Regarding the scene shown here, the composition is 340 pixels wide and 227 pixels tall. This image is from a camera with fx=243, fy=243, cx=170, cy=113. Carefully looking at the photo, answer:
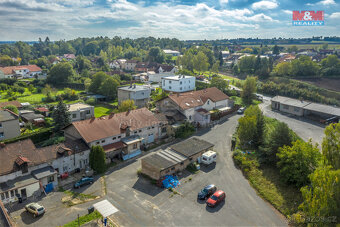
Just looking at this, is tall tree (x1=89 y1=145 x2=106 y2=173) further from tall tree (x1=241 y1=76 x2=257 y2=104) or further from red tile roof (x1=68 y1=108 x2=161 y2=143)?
tall tree (x1=241 y1=76 x2=257 y2=104)

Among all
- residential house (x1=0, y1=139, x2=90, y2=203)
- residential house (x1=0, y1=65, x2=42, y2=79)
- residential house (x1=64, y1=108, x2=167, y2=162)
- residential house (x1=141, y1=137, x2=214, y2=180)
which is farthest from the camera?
residential house (x1=0, y1=65, x2=42, y2=79)

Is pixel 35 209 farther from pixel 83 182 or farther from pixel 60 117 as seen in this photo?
pixel 60 117

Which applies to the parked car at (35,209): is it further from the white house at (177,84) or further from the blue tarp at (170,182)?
the white house at (177,84)

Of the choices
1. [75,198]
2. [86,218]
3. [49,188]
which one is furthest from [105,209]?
[49,188]

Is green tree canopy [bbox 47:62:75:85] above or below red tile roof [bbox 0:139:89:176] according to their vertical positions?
above

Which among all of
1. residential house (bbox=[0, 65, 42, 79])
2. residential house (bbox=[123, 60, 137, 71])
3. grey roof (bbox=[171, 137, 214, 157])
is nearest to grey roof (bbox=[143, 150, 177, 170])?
grey roof (bbox=[171, 137, 214, 157])

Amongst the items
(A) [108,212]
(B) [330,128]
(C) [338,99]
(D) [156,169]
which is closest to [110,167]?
(D) [156,169]

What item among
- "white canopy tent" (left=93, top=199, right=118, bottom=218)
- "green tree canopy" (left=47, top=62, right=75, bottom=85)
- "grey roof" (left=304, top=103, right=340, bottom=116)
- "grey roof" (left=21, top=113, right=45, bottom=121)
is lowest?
"white canopy tent" (left=93, top=199, right=118, bottom=218)

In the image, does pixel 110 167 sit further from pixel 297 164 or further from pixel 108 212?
pixel 297 164
